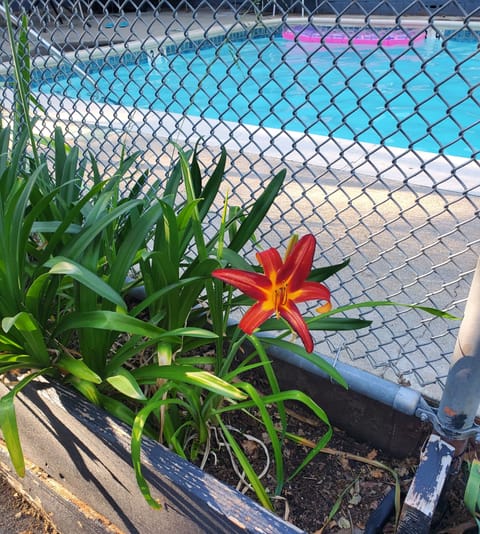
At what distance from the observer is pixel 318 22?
1.76 m

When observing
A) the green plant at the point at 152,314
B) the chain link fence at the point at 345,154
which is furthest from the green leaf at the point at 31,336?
the chain link fence at the point at 345,154

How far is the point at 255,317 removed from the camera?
36.5 inches

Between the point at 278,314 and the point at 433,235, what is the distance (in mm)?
1985

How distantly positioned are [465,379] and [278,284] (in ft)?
1.71

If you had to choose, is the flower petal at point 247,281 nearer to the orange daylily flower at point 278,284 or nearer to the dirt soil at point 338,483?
the orange daylily flower at point 278,284

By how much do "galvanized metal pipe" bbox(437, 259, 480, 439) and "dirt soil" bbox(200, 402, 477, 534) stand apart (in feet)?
0.46

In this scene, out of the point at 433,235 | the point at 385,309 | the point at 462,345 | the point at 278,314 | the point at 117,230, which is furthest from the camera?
the point at 433,235

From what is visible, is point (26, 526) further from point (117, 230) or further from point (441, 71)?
point (441, 71)

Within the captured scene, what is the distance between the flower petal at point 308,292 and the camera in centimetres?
95

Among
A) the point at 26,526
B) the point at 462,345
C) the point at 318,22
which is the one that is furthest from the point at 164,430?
the point at 318,22

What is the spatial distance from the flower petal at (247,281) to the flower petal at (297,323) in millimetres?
47

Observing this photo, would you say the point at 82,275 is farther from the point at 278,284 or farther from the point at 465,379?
the point at 465,379

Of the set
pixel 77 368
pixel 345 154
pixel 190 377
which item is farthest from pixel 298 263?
pixel 345 154

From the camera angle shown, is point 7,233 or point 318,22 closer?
point 7,233
